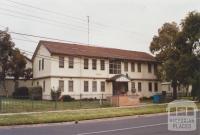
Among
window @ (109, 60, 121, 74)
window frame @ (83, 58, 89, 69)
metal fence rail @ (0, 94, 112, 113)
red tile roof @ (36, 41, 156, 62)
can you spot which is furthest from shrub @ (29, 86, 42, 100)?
window @ (109, 60, 121, 74)

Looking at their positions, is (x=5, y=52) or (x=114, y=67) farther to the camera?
(x=114, y=67)

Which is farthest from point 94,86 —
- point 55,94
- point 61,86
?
point 55,94

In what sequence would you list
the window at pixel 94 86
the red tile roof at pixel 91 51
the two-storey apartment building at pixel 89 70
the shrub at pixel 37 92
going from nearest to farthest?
the two-storey apartment building at pixel 89 70
the shrub at pixel 37 92
the red tile roof at pixel 91 51
the window at pixel 94 86

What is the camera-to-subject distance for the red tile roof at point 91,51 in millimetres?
50450

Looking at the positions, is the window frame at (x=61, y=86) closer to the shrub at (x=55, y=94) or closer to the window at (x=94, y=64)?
the shrub at (x=55, y=94)

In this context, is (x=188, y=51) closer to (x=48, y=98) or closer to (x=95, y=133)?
(x=48, y=98)

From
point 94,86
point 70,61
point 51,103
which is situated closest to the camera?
point 51,103

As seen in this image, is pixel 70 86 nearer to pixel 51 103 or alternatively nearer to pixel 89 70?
pixel 89 70

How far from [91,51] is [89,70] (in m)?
3.23

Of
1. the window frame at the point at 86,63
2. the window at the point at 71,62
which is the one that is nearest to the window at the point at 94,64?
the window frame at the point at 86,63

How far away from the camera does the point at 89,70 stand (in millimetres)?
53375

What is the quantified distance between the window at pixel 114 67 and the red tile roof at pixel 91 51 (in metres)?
0.93

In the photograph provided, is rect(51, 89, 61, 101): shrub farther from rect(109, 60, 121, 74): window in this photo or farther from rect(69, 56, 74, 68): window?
rect(109, 60, 121, 74): window

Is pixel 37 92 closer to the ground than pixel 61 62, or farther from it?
closer to the ground
